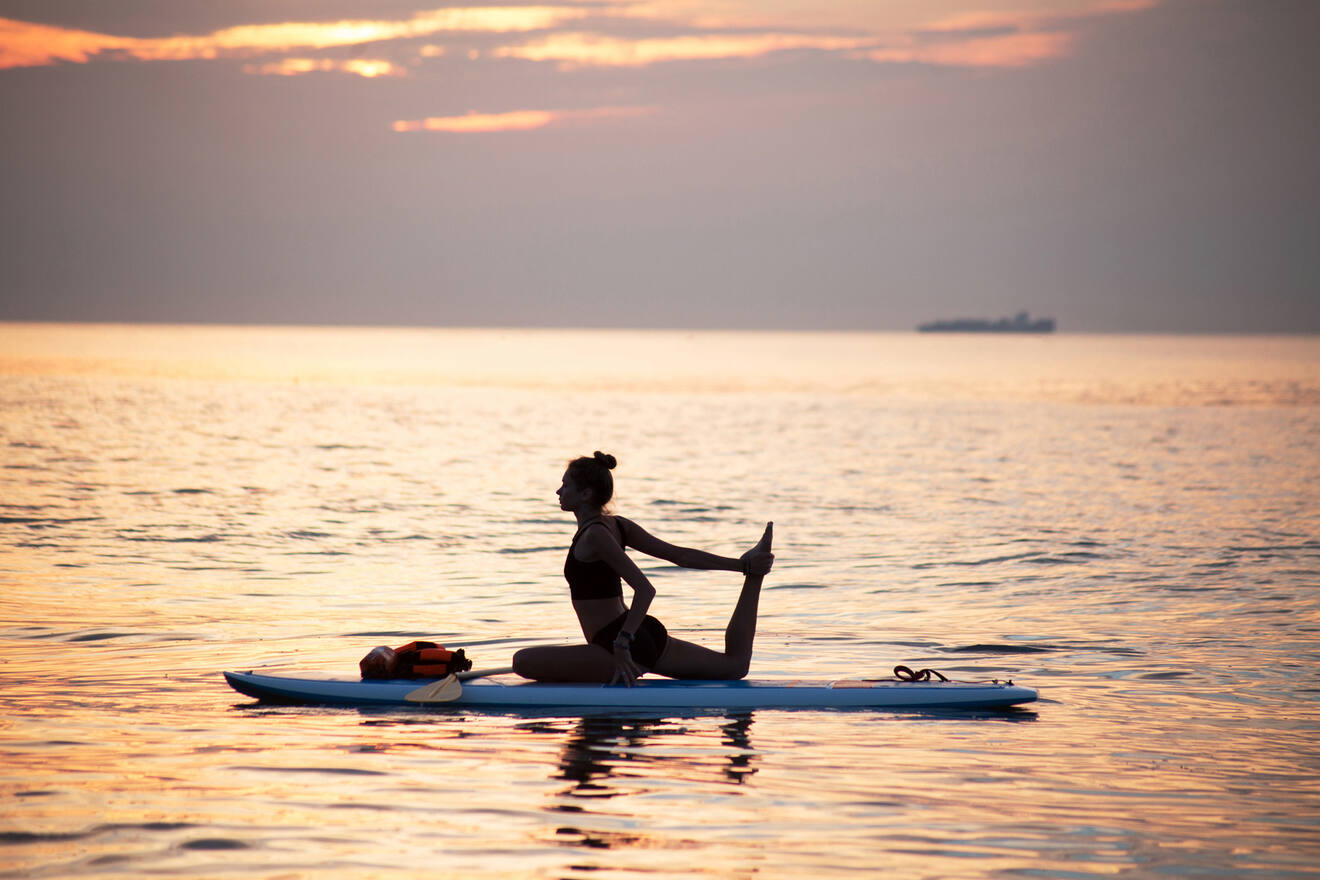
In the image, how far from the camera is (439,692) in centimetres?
956

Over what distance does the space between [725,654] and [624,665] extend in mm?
898

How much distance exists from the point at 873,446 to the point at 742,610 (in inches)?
1130

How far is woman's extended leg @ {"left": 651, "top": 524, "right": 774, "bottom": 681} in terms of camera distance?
32.0 ft

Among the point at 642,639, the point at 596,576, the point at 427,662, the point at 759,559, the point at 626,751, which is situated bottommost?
the point at 626,751

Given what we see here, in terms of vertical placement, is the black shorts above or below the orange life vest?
above

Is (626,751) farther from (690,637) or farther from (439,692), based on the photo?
(690,637)

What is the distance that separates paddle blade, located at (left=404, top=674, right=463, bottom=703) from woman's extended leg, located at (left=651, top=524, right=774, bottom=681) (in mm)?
1430

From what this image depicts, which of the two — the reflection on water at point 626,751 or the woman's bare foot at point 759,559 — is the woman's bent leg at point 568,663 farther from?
the woman's bare foot at point 759,559

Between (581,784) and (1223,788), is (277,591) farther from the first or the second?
(1223,788)

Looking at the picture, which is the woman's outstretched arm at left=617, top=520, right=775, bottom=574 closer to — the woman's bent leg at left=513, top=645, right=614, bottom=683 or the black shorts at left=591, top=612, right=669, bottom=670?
the black shorts at left=591, top=612, right=669, bottom=670

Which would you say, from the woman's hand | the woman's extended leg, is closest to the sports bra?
the woman's hand

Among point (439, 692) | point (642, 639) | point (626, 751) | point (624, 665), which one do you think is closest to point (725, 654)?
point (642, 639)

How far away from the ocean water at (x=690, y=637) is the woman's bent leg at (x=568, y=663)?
1.26 ft

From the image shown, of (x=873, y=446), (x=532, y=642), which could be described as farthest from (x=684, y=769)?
(x=873, y=446)
